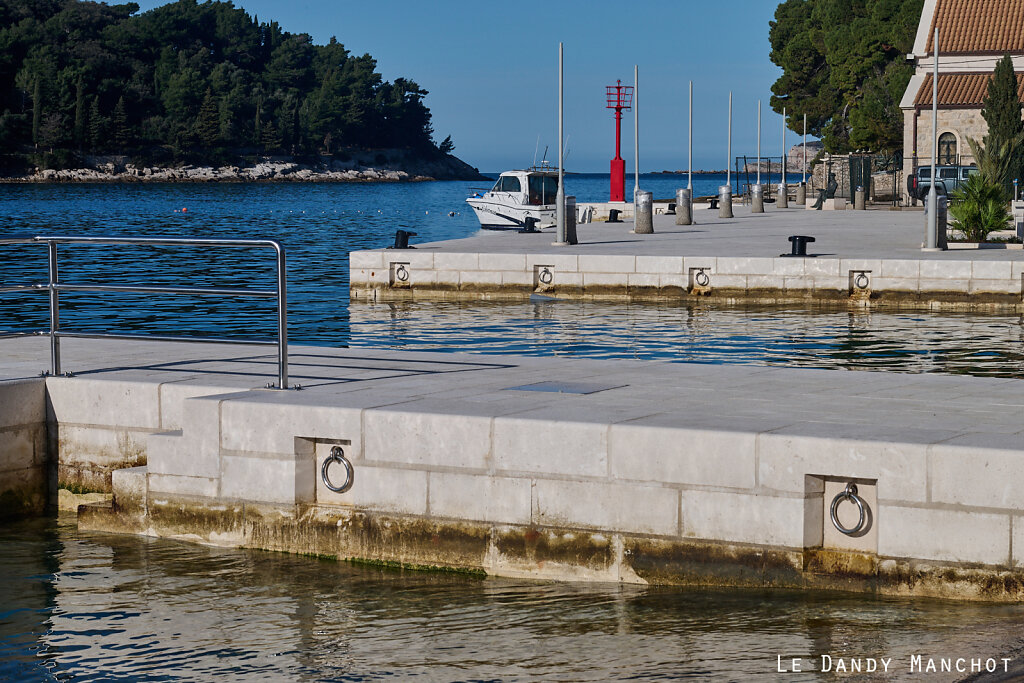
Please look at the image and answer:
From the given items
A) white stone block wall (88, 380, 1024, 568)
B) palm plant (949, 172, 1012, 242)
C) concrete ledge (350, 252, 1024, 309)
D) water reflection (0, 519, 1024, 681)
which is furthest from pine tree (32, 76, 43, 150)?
water reflection (0, 519, 1024, 681)

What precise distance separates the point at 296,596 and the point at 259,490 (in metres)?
0.96

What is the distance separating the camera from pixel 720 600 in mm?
7484

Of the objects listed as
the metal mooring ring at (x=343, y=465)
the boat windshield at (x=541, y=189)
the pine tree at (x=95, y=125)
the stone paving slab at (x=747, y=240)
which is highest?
the pine tree at (x=95, y=125)

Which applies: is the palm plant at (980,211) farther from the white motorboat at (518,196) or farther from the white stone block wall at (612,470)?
the white motorboat at (518,196)

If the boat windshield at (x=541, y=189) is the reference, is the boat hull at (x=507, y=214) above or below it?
below

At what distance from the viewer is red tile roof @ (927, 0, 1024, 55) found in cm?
5344

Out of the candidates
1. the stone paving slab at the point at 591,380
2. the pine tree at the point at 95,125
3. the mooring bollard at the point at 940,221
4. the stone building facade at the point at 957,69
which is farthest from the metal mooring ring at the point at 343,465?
the pine tree at the point at 95,125

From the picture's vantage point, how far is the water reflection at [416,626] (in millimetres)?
6754

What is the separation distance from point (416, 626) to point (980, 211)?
2177 cm

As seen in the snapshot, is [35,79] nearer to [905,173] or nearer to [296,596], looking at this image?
[905,173]

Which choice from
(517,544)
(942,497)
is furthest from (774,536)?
(517,544)

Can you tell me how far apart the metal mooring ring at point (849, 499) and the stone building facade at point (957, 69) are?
149 feet

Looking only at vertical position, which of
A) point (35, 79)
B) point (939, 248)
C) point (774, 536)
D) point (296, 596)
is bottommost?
point (296, 596)

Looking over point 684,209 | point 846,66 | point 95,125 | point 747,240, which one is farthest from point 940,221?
point 95,125
